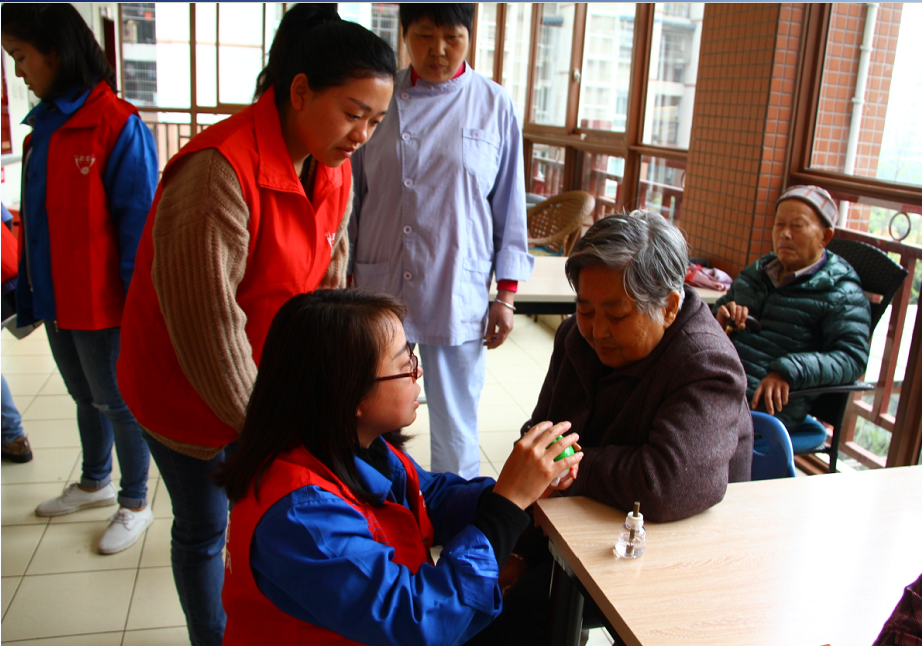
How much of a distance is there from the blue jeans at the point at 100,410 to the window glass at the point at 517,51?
5.21 metres

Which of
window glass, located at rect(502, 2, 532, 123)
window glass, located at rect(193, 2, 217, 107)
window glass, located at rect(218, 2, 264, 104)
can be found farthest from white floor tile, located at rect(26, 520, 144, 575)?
window glass, located at rect(193, 2, 217, 107)

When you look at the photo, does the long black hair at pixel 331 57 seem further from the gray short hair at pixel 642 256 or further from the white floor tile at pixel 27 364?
the white floor tile at pixel 27 364

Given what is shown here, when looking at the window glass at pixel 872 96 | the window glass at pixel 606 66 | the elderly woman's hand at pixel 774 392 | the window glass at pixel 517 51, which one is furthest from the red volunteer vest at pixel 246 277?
the window glass at pixel 517 51

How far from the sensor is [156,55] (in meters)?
9.02

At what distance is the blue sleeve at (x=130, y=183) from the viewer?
2008 millimetres

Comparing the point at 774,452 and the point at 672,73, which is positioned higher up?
the point at 672,73

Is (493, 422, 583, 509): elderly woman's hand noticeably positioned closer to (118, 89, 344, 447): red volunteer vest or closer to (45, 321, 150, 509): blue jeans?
(118, 89, 344, 447): red volunteer vest

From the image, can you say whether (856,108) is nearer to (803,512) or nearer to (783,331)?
(783,331)

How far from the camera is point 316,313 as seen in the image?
3.37 feet

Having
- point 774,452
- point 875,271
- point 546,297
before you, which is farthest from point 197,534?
point 875,271

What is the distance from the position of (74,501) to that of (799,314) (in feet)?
9.07

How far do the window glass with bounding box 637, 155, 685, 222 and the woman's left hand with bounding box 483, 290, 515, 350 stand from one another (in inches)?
85.9

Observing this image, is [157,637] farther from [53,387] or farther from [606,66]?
[606,66]

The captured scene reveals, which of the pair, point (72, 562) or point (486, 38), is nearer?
point (72, 562)
